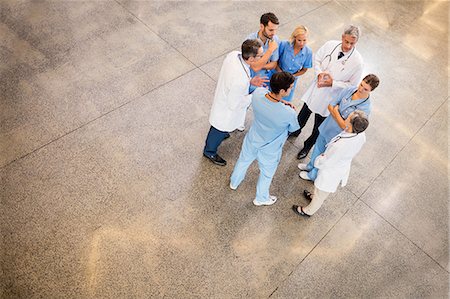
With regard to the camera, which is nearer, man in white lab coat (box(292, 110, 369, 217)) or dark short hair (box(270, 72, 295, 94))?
dark short hair (box(270, 72, 295, 94))

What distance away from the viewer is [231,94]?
11.7 ft

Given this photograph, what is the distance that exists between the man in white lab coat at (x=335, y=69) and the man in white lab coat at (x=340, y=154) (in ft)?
2.16

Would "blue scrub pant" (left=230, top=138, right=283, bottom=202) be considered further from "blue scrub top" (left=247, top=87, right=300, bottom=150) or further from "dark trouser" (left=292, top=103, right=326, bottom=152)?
"dark trouser" (left=292, top=103, right=326, bottom=152)

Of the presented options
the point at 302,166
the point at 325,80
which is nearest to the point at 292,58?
the point at 325,80

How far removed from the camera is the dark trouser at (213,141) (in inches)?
161

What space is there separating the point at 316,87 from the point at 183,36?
105 inches

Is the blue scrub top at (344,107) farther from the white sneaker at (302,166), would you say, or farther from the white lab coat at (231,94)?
the white lab coat at (231,94)

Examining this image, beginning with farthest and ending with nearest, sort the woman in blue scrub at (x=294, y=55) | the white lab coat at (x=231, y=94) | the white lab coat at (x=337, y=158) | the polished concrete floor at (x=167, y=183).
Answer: the woman in blue scrub at (x=294, y=55), the polished concrete floor at (x=167, y=183), the white lab coat at (x=231, y=94), the white lab coat at (x=337, y=158)

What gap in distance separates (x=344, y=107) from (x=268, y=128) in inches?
35.0

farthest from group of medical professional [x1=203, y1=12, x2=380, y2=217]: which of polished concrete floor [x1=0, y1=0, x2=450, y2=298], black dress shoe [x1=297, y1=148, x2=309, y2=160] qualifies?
polished concrete floor [x1=0, y1=0, x2=450, y2=298]

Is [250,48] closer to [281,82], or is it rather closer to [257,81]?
[257,81]

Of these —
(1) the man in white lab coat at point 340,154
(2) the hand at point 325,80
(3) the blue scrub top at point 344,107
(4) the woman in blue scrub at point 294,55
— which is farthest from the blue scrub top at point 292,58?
(1) the man in white lab coat at point 340,154

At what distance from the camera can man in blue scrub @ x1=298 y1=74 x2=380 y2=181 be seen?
347 centimetres

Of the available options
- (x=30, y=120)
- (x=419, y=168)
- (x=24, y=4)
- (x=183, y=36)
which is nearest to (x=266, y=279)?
(x=419, y=168)
